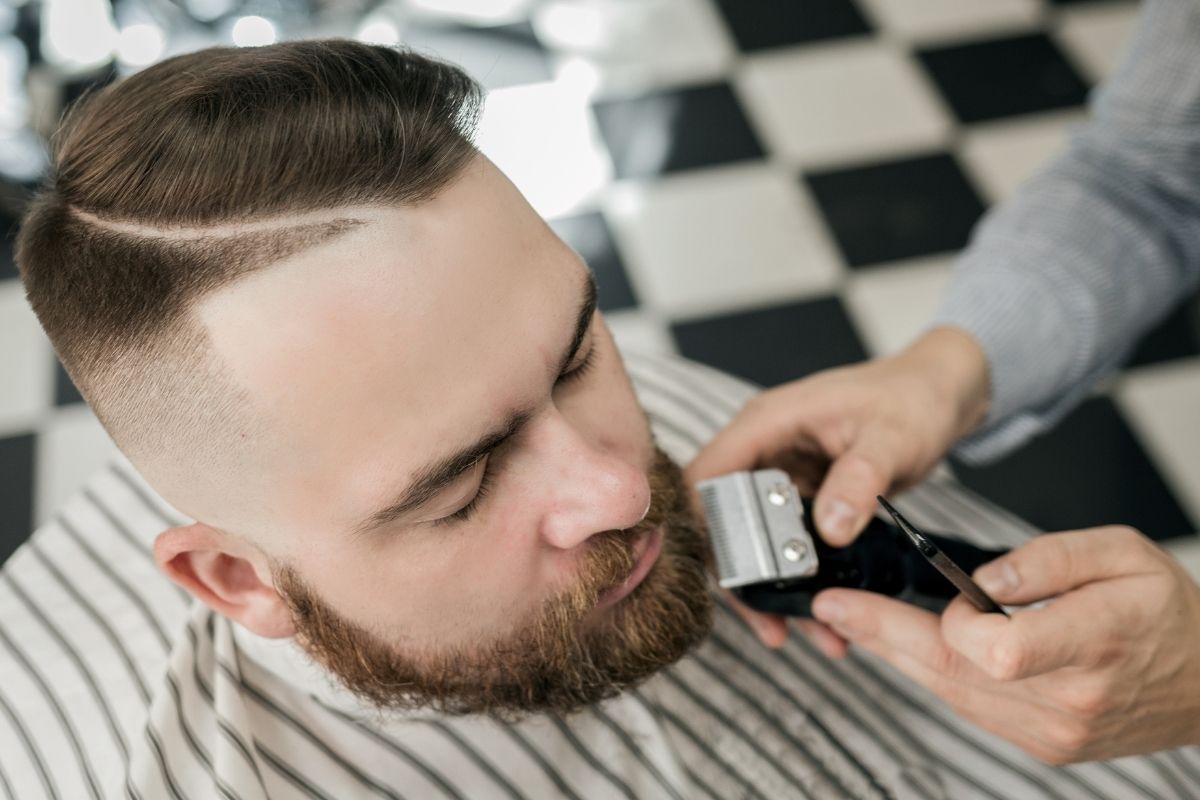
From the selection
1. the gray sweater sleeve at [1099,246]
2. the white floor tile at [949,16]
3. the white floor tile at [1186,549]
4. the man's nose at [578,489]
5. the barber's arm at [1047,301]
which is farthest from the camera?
the white floor tile at [949,16]

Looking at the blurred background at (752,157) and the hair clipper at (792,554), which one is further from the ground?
the hair clipper at (792,554)

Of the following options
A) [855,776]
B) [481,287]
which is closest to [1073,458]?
[855,776]

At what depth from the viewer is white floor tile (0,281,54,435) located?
2.57 meters

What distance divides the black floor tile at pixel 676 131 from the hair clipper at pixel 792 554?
189 cm

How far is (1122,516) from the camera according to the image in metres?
2.39

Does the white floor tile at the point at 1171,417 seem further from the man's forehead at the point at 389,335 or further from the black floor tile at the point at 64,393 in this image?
the black floor tile at the point at 64,393

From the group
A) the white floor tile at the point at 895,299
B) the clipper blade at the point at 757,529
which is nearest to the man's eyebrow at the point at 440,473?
the clipper blade at the point at 757,529

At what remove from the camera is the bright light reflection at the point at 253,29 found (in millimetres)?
3139

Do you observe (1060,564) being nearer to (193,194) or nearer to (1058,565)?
(1058,565)

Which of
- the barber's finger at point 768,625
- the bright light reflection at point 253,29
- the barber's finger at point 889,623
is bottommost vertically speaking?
the barber's finger at point 768,625

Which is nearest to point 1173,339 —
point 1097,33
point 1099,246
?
point 1097,33

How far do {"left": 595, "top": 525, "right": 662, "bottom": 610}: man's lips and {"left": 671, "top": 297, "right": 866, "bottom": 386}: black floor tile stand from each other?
144cm

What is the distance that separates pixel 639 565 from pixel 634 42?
7.99ft

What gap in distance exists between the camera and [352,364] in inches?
37.8
